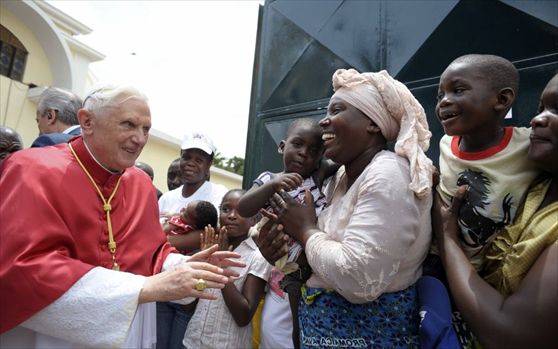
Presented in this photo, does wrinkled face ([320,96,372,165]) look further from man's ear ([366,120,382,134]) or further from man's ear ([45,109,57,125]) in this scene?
man's ear ([45,109,57,125])

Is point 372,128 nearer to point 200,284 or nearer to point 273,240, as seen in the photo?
point 273,240

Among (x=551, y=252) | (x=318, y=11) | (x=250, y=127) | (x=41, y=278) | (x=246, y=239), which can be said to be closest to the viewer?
(x=551, y=252)

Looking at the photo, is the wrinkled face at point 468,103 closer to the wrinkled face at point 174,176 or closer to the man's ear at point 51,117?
the man's ear at point 51,117

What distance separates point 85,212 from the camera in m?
2.38

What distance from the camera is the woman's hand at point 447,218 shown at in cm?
182

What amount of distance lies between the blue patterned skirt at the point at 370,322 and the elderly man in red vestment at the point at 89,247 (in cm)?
53

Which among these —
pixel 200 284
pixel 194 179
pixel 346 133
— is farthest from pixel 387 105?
pixel 194 179

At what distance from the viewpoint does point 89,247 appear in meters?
2.36

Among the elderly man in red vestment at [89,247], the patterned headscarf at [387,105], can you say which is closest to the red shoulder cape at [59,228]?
the elderly man in red vestment at [89,247]

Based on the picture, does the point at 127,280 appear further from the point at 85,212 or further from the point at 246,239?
the point at 246,239

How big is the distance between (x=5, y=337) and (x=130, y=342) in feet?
2.21

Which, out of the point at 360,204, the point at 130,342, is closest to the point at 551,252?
the point at 360,204

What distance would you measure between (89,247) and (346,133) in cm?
155

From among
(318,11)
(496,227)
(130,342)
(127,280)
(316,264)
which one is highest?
(318,11)
